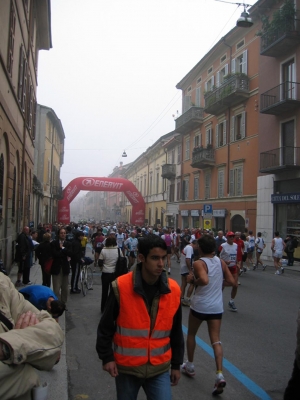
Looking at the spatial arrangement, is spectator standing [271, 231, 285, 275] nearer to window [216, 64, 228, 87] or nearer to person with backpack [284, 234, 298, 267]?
person with backpack [284, 234, 298, 267]

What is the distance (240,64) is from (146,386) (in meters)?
27.0

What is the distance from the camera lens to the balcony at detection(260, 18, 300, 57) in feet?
Answer: 65.2

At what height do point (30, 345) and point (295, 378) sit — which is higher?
point (30, 345)

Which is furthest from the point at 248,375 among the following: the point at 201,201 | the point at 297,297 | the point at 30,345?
the point at 201,201

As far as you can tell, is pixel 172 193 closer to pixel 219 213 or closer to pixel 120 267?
pixel 219 213

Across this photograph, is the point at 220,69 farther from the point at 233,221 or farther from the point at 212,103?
the point at 233,221

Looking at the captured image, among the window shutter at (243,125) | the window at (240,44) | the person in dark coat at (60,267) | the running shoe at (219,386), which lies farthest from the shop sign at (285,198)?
the running shoe at (219,386)

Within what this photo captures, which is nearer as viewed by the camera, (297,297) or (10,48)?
(297,297)

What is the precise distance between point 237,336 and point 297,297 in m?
4.75

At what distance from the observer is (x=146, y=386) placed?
2.66 meters

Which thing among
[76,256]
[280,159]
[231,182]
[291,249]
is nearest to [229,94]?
[231,182]

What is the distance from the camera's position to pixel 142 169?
58.7 metres

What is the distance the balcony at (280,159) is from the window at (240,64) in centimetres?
730

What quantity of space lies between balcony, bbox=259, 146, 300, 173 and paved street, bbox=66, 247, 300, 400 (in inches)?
441
